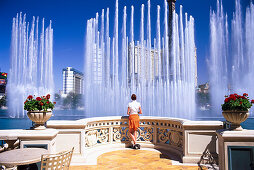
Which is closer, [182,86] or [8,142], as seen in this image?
[8,142]

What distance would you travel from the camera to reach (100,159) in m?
5.40

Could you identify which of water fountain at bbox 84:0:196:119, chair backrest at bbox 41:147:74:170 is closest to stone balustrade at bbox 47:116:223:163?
chair backrest at bbox 41:147:74:170

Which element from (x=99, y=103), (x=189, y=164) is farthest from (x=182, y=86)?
(x=189, y=164)

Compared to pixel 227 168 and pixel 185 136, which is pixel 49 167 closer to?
pixel 227 168

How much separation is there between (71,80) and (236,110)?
170 metres

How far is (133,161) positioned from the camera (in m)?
5.18

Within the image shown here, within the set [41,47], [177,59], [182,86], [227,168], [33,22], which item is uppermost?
[33,22]

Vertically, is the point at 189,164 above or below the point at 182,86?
below

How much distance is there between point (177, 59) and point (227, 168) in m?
19.9

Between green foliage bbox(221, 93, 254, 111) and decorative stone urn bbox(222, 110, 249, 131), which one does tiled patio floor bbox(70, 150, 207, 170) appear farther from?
green foliage bbox(221, 93, 254, 111)

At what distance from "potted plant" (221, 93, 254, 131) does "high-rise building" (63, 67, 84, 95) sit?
6494 inches

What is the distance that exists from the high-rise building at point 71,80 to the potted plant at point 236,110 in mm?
164942

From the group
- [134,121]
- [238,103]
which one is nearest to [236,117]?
[238,103]

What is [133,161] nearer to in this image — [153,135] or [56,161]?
[153,135]
